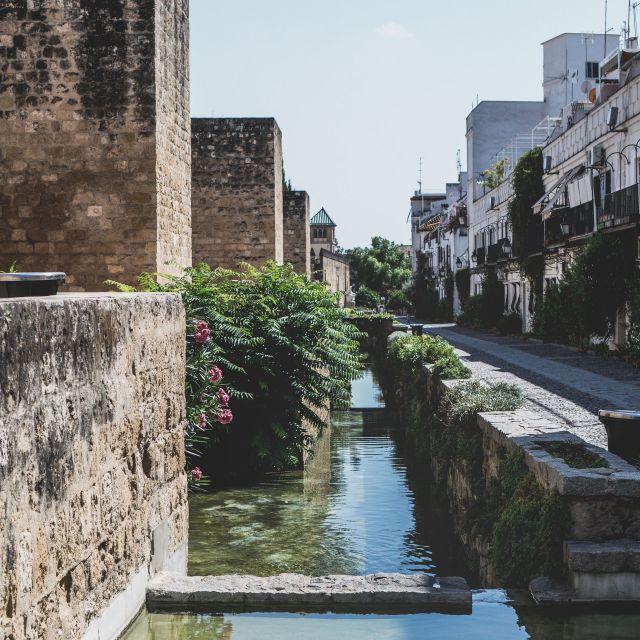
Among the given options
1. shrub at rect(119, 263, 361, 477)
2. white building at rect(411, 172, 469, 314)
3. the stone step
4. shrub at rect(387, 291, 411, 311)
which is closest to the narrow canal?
the stone step

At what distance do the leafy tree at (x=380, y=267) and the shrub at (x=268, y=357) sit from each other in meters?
80.5

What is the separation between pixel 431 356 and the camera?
17.5m

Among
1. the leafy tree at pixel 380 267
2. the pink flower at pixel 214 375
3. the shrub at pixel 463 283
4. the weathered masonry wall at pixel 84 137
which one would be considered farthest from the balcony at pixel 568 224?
the leafy tree at pixel 380 267

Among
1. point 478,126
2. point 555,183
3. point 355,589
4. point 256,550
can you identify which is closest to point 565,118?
Answer: point 555,183

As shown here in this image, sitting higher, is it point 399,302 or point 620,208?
point 620,208

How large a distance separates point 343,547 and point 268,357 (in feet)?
11.5

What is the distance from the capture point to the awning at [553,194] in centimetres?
2659

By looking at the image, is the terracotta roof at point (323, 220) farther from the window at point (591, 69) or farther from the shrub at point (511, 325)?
the shrub at point (511, 325)

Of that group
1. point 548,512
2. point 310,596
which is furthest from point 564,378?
point 310,596

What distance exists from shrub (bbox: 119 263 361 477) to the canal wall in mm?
3287

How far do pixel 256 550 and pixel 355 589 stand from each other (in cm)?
400

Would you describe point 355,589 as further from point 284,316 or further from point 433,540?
point 284,316

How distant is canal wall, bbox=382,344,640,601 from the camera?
622 cm

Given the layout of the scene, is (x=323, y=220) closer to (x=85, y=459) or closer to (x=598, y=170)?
(x=598, y=170)
